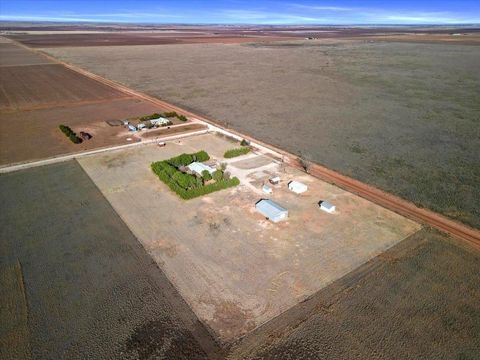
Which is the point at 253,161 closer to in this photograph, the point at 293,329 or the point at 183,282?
the point at 183,282

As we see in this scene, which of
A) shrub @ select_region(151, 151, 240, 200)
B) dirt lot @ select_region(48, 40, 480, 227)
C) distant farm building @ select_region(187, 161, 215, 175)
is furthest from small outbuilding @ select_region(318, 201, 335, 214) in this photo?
distant farm building @ select_region(187, 161, 215, 175)

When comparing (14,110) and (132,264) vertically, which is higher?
(132,264)

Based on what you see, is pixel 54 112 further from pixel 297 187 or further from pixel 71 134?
pixel 297 187

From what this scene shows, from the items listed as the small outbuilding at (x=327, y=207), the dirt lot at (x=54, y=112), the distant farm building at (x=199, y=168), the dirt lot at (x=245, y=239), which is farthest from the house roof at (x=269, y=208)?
the dirt lot at (x=54, y=112)

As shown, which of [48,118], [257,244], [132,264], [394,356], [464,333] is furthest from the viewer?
[48,118]

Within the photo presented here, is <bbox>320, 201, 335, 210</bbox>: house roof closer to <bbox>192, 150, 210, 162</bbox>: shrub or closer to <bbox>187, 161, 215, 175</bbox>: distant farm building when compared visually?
<bbox>187, 161, 215, 175</bbox>: distant farm building

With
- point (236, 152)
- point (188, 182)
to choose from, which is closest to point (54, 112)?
point (236, 152)

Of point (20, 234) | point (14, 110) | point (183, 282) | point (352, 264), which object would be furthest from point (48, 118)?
point (352, 264)

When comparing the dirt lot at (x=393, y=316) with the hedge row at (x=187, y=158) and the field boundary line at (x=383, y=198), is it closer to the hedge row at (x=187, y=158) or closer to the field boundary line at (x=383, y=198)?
the field boundary line at (x=383, y=198)
